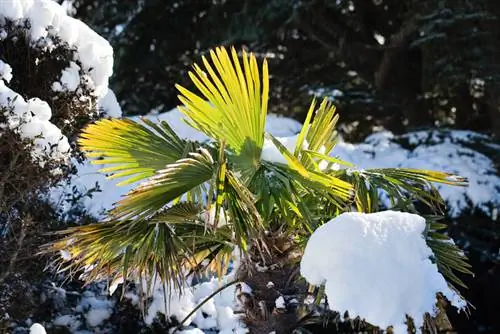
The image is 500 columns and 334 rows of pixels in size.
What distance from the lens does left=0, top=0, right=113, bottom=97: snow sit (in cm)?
505

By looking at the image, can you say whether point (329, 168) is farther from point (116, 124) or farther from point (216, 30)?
point (216, 30)

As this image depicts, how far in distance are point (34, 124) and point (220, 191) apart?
177cm

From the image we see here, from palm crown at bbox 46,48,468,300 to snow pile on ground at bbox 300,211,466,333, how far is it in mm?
335

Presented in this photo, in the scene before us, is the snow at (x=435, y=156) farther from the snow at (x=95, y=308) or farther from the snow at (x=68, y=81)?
the snow at (x=68, y=81)

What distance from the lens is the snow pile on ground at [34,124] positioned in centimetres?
455

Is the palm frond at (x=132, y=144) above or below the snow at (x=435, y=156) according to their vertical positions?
above

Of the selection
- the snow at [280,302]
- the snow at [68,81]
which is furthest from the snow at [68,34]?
the snow at [280,302]

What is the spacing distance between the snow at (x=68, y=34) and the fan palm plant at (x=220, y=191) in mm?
1276

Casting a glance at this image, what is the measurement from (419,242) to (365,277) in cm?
36

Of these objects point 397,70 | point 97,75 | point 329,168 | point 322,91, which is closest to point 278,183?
point 329,168

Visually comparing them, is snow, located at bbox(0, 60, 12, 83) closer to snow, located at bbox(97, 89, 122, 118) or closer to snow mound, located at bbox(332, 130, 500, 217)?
snow, located at bbox(97, 89, 122, 118)

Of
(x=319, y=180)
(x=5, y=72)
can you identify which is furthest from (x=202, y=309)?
(x=319, y=180)

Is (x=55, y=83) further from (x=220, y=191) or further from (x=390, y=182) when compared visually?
(x=390, y=182)

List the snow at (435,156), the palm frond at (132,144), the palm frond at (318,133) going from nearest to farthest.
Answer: the palm frond at (132,144) < the palm frond at (318,133) < the snow at (435,156)
